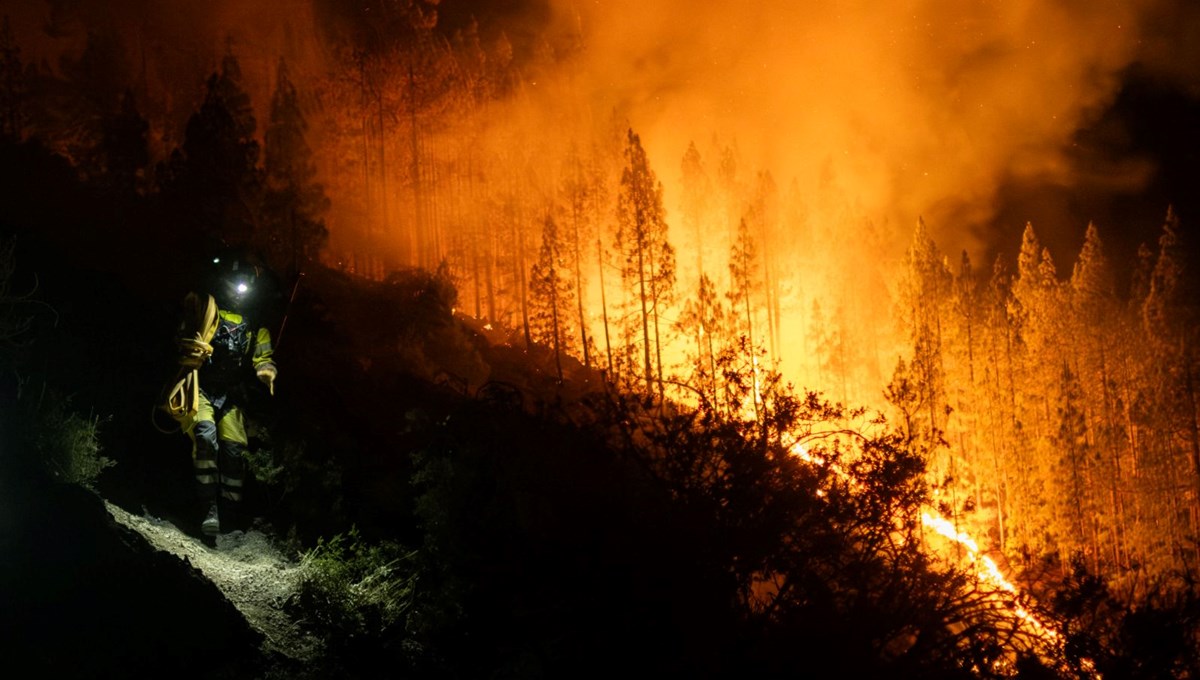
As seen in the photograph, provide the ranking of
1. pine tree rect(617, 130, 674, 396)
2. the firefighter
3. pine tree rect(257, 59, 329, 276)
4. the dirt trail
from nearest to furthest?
1. the dirt trail
2. the firefighter
3. pine tree rect(257, 59, 329, 276)
4. pine tree rect(617, 130, 674, 396)

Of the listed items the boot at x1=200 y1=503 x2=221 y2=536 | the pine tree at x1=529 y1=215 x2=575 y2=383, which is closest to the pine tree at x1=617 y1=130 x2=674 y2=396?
the pine tree at x1=529 y1=215 x2=575 y2=383

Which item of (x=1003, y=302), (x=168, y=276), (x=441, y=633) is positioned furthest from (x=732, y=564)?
(x=1003, y=302)

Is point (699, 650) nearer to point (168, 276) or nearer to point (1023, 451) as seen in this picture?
point (168, 276)

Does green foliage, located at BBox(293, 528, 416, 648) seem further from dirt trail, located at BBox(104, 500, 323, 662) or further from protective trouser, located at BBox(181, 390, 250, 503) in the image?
protective trouser, located at BBox(181, 390, 250, 503)

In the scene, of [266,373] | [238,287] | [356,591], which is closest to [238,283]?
[238,287]

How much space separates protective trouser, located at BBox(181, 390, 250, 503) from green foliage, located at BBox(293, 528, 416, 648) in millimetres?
Answer: 1205

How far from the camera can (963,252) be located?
4559 cm

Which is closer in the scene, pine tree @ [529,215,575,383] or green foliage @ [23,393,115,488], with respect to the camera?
green foliage @ [23,393,115,488]

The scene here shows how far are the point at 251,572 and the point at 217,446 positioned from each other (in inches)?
60.7

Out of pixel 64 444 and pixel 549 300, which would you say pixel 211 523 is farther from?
pixel 549 300

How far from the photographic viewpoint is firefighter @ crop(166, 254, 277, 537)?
28.3ft

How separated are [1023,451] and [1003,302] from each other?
8.40m

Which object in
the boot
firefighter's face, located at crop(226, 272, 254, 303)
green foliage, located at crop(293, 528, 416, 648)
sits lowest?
green foliage, located at crop(293, 528, 416, 648)

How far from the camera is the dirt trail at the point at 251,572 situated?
7.19 metres
